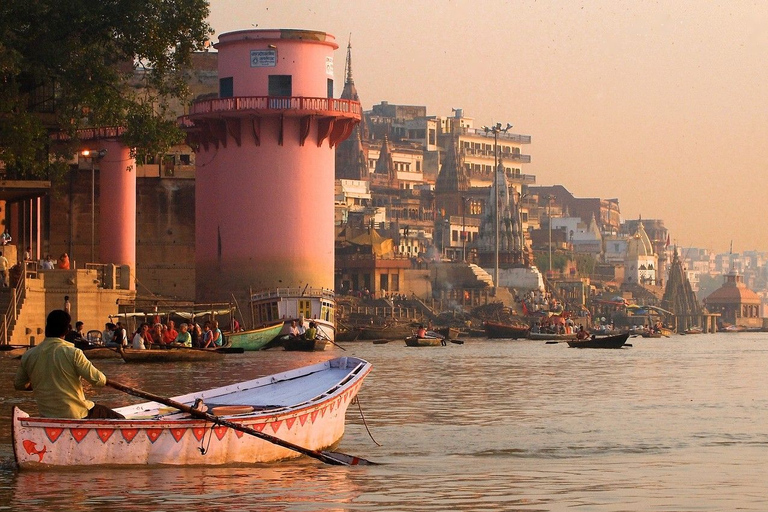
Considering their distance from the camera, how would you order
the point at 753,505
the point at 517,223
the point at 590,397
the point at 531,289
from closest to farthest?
the point at 753,505 < the point at 590,397 < the point at 531,289 < the point at 517,223

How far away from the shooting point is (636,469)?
20172mm

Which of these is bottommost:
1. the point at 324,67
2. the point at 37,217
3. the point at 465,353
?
the point at 465,353

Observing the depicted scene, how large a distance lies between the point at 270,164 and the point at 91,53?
3524 cm

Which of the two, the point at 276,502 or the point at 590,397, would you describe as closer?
the point at 276,502

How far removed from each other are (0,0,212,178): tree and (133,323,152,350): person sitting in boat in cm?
672

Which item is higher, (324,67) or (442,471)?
(324,67)

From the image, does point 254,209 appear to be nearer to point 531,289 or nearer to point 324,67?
A: point 324,67

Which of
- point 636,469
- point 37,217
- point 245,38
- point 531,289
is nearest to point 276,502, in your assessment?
point 636,469

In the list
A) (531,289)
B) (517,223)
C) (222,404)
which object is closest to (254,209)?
(222,404)

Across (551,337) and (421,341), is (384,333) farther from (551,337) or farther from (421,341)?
(421,341)

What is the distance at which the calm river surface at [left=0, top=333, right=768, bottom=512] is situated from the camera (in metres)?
16.8

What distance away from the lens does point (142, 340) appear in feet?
153

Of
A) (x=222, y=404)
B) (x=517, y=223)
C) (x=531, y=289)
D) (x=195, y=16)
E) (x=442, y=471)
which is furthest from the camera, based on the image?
(x=517, y=223)

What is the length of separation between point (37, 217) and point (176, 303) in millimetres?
7051
